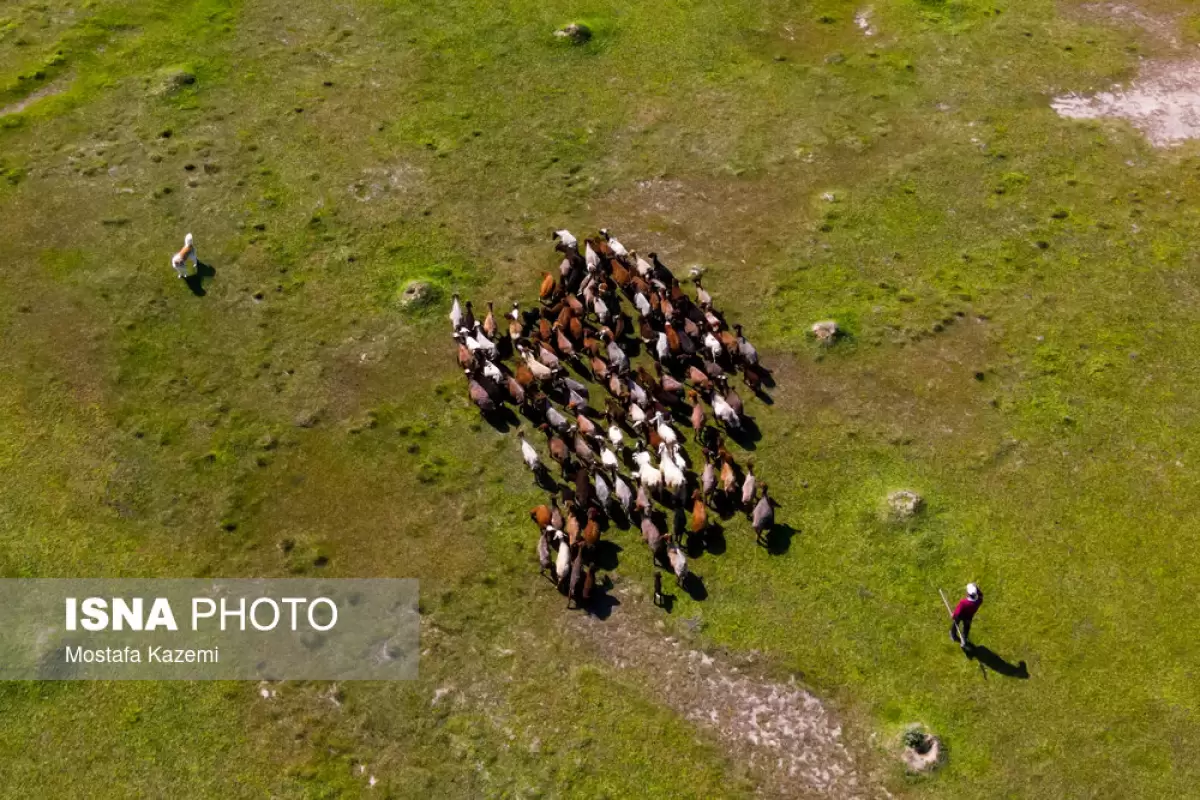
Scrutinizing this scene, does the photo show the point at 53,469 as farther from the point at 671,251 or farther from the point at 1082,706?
the point at 1082,706

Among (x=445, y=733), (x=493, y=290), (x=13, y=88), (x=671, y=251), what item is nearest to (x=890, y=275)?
(x=671, y=251)

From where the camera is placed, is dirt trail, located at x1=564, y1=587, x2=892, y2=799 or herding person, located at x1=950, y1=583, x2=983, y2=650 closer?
dirt trail, located at x1=564, y1=587, x2=892, y2=799

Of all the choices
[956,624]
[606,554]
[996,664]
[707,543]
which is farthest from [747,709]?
[996,664]

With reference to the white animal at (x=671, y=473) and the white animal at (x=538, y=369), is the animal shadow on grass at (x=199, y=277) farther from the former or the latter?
the white animal at (x=671, y=473)

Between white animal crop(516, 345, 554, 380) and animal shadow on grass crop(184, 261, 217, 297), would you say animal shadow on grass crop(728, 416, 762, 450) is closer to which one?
white animal crop(516, 345, 554, 380)

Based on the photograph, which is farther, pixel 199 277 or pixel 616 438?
pixel 199 277

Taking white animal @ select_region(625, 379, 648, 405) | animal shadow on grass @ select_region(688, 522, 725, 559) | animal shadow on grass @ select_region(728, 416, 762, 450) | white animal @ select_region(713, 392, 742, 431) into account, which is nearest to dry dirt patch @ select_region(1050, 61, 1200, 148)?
animal shadow on grass @ select_region(728, 416, 762, 450)

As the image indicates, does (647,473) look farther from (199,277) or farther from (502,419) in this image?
(199,277)
